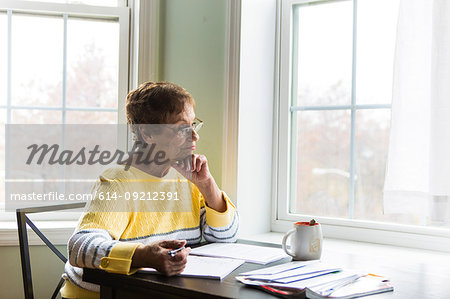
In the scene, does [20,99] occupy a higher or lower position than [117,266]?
higher

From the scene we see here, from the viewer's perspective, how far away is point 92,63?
95.3 inches

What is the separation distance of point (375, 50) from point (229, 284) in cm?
135

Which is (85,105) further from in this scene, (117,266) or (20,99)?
(117,266)

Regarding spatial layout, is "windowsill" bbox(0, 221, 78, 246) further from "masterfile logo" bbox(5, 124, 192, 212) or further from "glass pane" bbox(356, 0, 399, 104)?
"glass pane" bbox(356, 0, 399, 104)

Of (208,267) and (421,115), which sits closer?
(208,267)

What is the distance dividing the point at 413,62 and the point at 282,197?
0.89 metres

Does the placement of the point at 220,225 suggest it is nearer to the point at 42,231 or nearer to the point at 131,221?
the point at 131,221

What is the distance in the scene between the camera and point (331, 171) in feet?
7.32

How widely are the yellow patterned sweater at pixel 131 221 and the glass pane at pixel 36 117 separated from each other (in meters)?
0.87

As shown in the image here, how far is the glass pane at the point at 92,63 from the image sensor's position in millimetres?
2400

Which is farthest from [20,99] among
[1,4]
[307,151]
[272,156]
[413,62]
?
[413,62]

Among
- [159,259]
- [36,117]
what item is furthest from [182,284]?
[36,117]

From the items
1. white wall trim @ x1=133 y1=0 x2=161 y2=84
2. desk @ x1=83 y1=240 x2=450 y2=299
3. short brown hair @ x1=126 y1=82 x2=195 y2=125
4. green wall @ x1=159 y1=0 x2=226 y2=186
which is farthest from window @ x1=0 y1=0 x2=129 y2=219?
desk @ x1=83 y1=240 x2=450 y2=299

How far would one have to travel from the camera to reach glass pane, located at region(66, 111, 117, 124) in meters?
2.39
